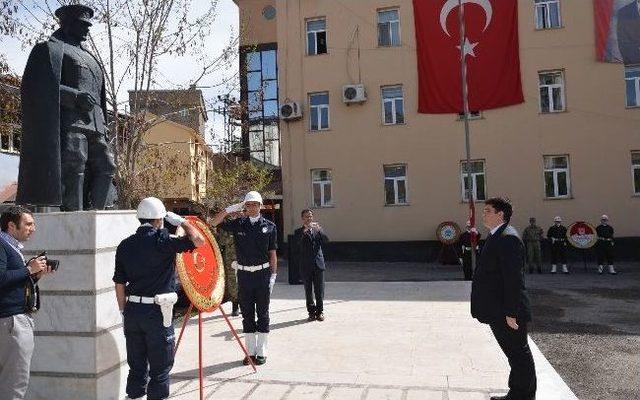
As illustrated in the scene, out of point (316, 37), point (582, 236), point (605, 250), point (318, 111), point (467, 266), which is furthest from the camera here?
point (316, 37)

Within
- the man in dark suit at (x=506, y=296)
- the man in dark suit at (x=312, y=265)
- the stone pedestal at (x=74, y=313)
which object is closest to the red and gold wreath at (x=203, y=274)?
the stone pedestal at (x=74, y=313)

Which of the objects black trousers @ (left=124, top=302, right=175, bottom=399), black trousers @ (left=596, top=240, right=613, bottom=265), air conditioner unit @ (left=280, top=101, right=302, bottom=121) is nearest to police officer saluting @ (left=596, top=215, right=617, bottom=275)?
black trousers @ (left=596, top=240, right=613, bottom=265)

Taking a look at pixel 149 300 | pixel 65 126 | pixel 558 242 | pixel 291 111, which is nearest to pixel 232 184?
pixel 291 111

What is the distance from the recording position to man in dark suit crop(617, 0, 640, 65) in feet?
61.2

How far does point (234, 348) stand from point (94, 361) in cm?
255

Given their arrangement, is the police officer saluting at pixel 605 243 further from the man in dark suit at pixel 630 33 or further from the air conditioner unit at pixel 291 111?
the air conditioner unit at pixel 291 111

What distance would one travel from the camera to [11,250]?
370cm

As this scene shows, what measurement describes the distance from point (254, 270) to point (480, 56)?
16405mm

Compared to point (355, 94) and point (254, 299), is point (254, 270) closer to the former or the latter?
point (254, 299)

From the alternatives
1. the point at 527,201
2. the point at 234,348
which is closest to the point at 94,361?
the point at 234,348

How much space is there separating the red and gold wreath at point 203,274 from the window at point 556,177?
1715cm

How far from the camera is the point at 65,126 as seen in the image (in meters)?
4.82

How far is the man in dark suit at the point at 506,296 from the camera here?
14.1 ft

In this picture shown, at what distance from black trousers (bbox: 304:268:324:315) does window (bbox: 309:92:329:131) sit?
13.5 metres
